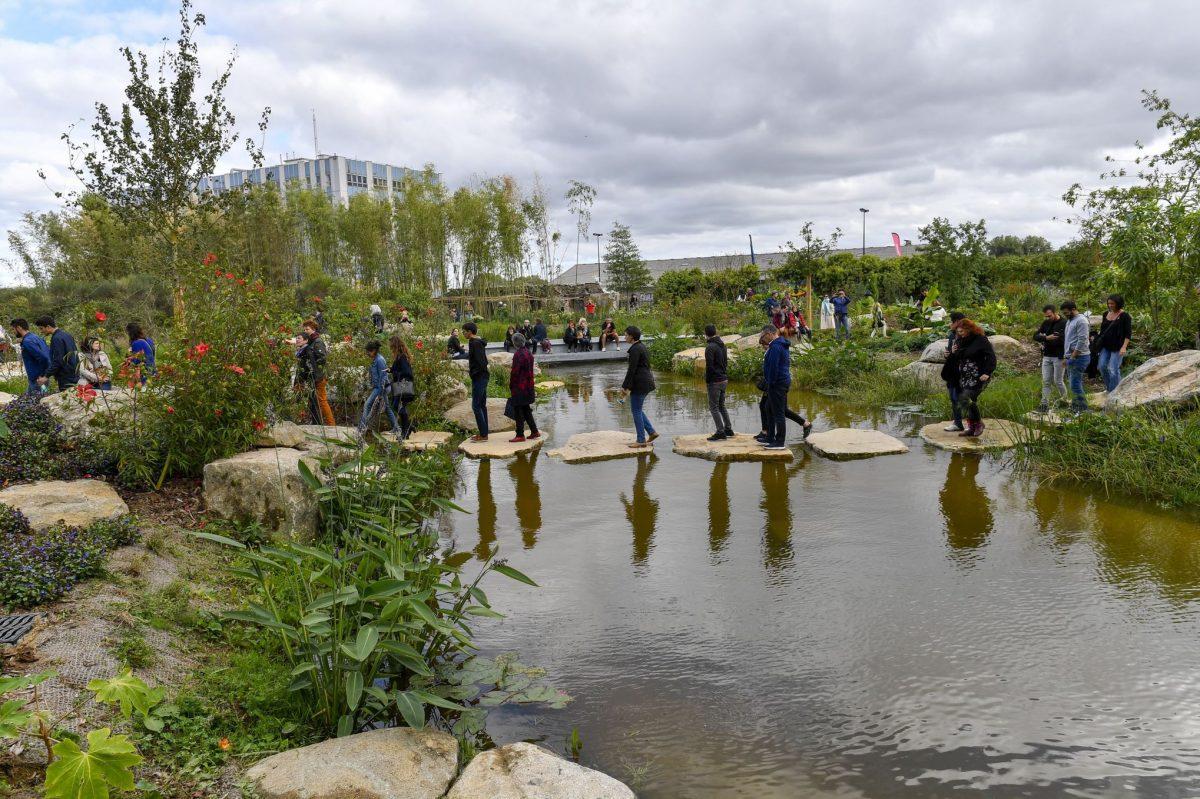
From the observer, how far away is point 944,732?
3652mm

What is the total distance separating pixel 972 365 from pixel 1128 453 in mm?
2402

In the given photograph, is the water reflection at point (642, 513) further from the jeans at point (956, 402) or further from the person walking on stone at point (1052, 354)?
the person walking on stone at point (1052, 354)

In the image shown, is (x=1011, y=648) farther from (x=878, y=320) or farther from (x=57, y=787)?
(x=878, y=320)

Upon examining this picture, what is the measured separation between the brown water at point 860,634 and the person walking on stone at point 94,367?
496 centimetres

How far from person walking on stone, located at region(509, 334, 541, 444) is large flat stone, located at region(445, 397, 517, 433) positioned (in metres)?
0.83

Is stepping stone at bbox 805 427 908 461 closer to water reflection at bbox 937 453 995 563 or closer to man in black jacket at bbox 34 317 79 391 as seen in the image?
water reflection at bbox 937 453 995 563

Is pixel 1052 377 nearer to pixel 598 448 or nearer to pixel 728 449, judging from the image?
pixel 728 449

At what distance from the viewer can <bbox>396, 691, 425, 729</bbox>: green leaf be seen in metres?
3.34

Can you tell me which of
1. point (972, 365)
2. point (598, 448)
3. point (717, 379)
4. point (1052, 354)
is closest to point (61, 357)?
point (598, 448)

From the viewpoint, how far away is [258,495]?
6.08m

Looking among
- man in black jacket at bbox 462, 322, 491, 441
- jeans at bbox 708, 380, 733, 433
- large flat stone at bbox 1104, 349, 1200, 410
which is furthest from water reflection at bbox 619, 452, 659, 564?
large flat stone at bbox 1104, 349, 1200, 410

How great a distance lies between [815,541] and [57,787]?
5460 mm

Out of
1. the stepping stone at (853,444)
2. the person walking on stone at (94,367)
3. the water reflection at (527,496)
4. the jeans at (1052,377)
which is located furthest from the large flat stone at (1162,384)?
the person walking on stone at (94,367)

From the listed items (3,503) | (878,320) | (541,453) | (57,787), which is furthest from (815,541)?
(878,320)
